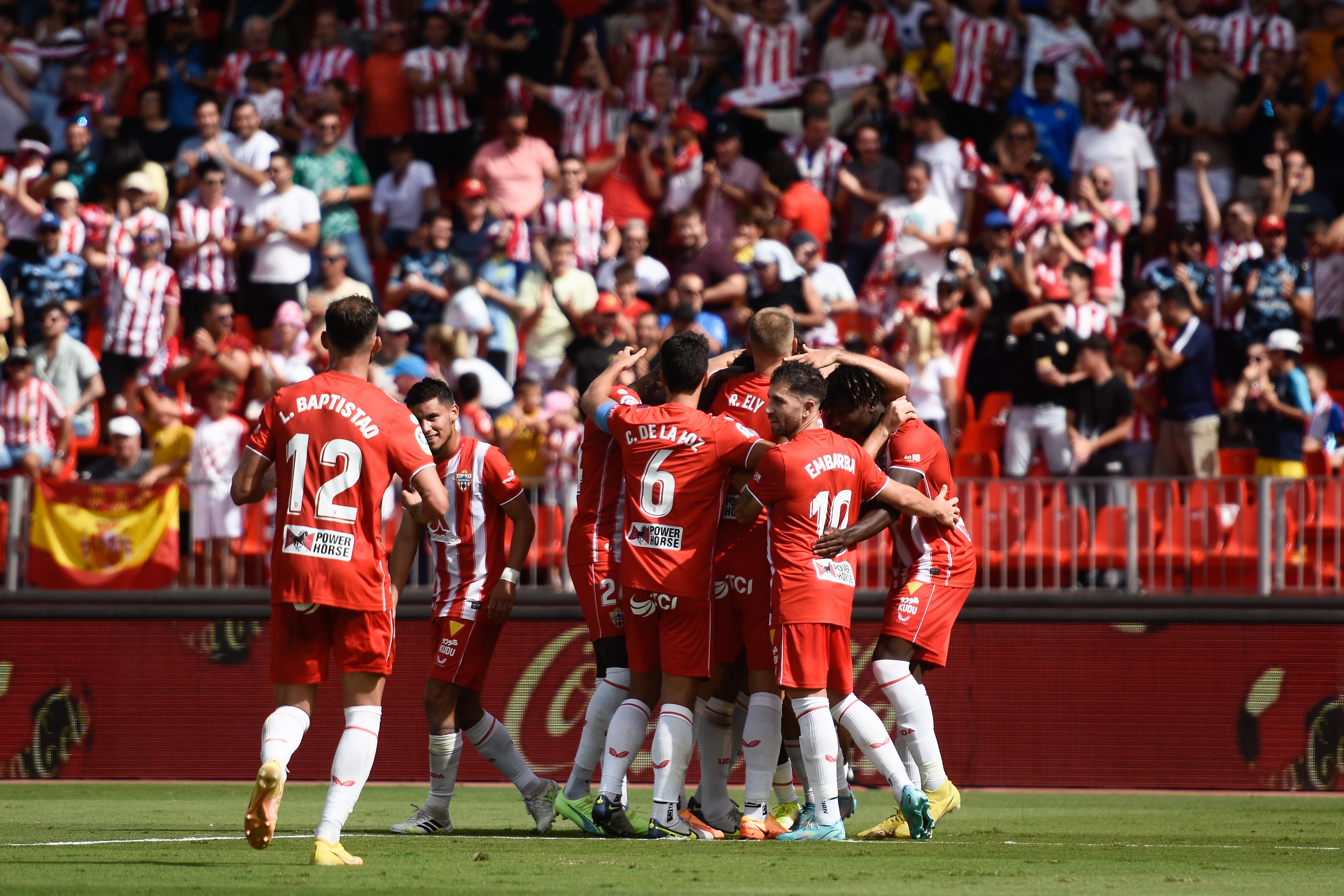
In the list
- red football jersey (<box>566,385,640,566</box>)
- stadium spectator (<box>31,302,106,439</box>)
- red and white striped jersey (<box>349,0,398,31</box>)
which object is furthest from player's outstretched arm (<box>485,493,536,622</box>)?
red and white striped jersey (<box>349,0,398,31</box>)

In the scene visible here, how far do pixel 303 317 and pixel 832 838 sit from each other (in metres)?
9.83

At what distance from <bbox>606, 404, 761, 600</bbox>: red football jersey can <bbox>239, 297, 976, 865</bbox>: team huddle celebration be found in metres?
0.01

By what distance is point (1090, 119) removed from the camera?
1778cm

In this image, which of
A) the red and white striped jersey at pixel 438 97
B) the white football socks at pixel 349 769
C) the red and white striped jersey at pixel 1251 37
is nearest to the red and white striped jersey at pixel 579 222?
the red and white striped jersey at pixel 438 97

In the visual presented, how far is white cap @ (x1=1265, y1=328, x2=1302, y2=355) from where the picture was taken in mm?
14414

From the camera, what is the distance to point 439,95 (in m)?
19.1

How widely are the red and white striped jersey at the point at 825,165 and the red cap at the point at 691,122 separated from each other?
110 centimetres

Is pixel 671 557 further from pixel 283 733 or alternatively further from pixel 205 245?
pixel 205 245

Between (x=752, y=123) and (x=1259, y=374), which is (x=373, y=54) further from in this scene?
(x=1259, y=374)

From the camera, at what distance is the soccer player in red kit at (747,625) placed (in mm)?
8812

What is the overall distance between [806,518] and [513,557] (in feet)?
5.40

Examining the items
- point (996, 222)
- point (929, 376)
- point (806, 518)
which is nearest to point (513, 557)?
point (806, 518)

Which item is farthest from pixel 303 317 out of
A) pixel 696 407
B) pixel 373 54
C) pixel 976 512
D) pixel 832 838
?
pixel 832 838

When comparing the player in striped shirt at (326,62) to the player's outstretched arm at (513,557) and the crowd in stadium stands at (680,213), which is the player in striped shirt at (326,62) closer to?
the crowd in stadium stands at (680,213)
